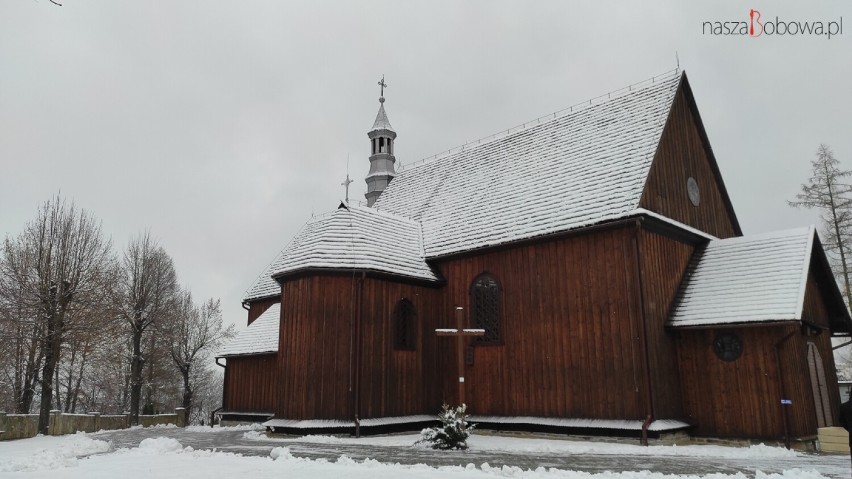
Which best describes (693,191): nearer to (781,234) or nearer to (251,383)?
(781,234)

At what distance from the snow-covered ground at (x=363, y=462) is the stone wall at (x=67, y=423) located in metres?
4.58

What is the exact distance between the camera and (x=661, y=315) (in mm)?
15016

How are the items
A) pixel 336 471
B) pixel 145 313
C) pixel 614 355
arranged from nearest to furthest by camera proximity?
pixel 336 471, pixel 614 355, pixel 145 313

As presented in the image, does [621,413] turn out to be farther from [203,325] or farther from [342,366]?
[203,325]

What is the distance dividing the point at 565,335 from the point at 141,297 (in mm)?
27172

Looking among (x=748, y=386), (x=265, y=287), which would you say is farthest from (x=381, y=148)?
(x=748, y=386)

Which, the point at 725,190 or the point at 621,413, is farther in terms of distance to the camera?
the point at 725,190

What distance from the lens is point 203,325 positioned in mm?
42688

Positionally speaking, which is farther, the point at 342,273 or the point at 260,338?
the point at 260,338

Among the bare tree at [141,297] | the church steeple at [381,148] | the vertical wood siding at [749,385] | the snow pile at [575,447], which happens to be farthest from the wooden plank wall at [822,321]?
the bare tree at [141,297]

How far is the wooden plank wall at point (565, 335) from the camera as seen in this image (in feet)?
47.3

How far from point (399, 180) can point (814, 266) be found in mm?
15500

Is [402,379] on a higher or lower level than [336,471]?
higher

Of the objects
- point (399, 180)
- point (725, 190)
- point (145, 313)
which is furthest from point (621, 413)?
point (145, 313)
